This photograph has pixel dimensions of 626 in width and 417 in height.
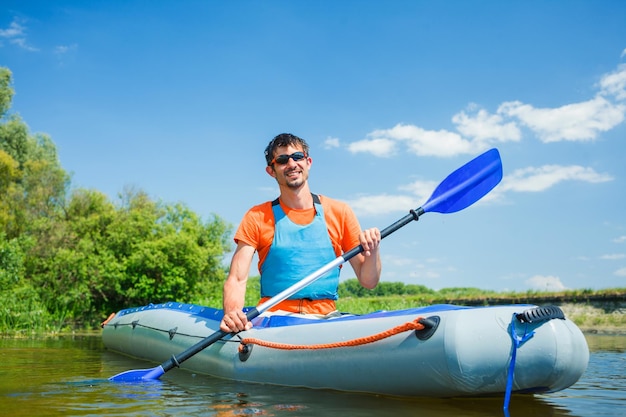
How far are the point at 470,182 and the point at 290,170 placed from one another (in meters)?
1.42

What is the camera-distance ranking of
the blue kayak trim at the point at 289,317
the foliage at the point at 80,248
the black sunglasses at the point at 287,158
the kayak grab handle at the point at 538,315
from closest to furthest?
the kayak grab handle at the point at 538,315
the blue kayak trim at the point at 289,317
the black sunglasses at the point at 287,158
the foliage at the point at 80,248

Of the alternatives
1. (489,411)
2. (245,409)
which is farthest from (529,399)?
(245,409)

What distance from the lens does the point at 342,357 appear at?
3182mm

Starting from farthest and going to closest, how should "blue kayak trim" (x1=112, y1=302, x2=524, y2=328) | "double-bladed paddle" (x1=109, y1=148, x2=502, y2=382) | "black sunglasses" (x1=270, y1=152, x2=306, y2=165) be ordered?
"double-bladed paddle" (x1=109, y1=148, x2=502, y2=382) < "black sunglasses" (x1=270, y1=152, x2=306, y2=165) < "blue kayak trim" (x1=112, y1=302, x2=524, y2=328)

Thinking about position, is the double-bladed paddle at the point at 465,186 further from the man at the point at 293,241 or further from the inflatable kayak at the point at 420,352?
the inflatable kayak at the point at 420,352

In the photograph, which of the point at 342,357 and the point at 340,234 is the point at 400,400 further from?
the point at 340,234

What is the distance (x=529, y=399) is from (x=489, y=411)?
54cm

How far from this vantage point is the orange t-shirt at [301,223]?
4.02 metres

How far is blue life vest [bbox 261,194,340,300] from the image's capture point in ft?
13.1

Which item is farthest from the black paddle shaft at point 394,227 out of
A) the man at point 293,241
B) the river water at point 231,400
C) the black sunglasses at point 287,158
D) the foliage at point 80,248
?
the foliage at point 80,248

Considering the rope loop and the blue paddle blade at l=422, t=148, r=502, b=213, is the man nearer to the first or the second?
the rope loop

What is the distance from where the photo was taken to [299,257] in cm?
400

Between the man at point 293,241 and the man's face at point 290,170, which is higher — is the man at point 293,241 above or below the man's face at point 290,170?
below

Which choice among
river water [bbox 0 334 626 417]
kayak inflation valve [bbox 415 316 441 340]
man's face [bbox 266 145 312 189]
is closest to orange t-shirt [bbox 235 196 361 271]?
man's face [bbox 266 145 312 189]
